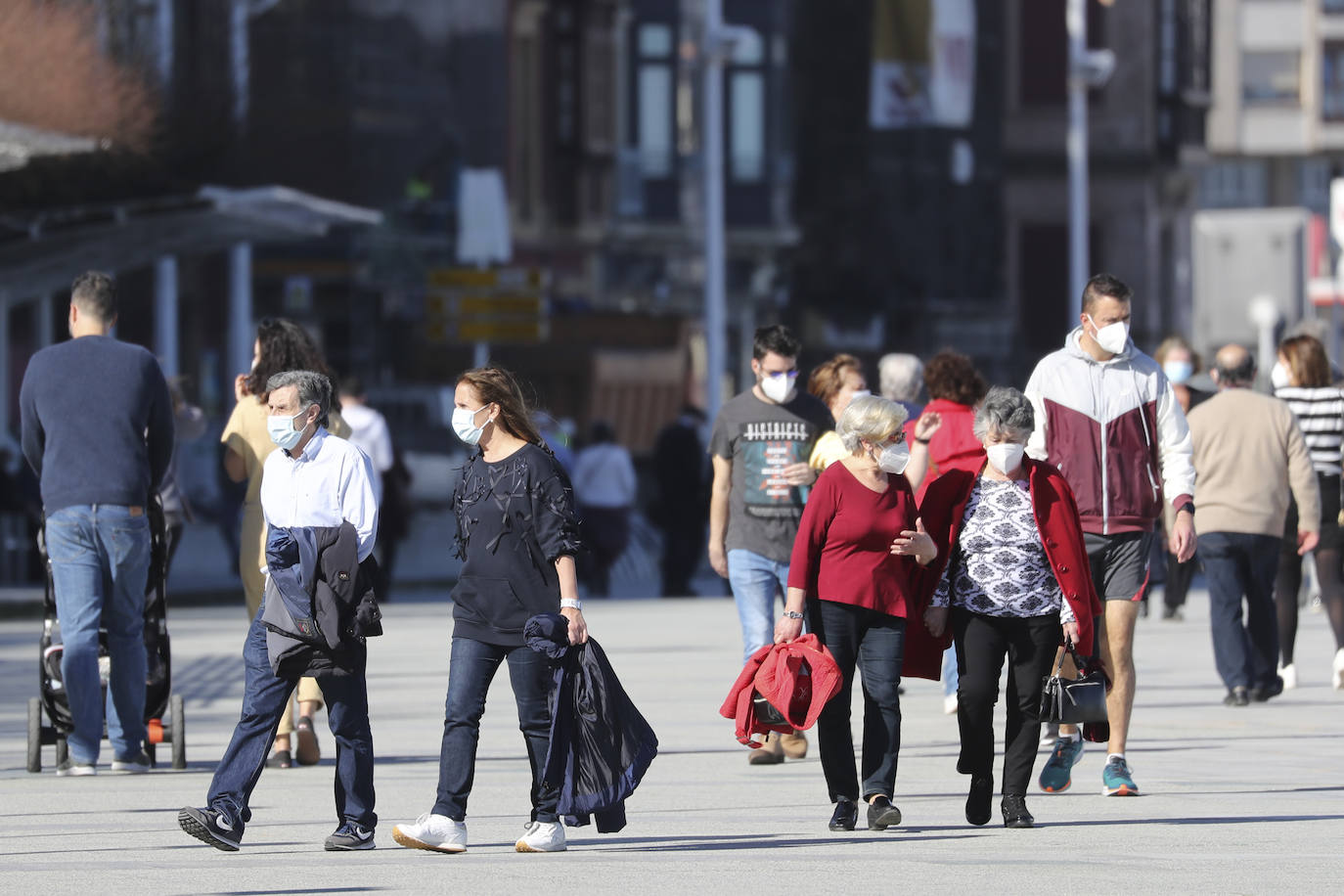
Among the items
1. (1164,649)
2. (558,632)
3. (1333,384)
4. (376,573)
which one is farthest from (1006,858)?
(1164,649)

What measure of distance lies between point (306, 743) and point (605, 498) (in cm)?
1318

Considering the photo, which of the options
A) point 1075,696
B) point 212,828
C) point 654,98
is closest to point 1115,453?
point 1075,696

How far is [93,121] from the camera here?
28375 mm

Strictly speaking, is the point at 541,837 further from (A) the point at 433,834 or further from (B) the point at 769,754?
(B) the point at 769,754

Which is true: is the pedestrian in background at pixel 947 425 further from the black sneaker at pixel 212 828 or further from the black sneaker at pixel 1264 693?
the black sneaker at pixel 212 828

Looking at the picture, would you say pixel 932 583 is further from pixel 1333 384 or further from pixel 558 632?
pixel 1333 384

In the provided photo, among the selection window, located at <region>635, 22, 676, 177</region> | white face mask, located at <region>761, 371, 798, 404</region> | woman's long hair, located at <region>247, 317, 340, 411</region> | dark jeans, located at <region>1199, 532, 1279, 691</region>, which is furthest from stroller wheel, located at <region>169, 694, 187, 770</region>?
window, located at <region>635, 22, 676, 177</region>

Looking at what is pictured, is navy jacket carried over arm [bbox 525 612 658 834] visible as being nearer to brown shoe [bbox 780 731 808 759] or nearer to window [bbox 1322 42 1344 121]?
brown shoe [bbox 780 731 808 759]

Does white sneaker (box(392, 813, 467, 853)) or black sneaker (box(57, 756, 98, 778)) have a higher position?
white sneaker (box(392, 813, 467, 853))

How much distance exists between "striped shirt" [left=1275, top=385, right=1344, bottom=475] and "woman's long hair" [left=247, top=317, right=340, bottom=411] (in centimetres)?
597

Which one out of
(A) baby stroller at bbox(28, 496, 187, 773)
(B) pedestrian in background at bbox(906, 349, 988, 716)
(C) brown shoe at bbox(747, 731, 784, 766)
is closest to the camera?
(A) baby stroller at bbox(28, 496, 187, 773)

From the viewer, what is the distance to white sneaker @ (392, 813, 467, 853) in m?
8.89

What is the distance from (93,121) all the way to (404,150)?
47.1ft

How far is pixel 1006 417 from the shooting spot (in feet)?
31.4
